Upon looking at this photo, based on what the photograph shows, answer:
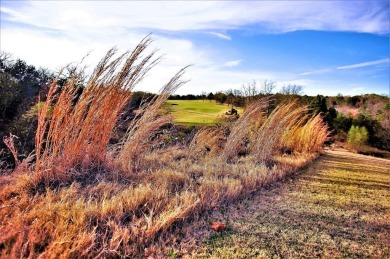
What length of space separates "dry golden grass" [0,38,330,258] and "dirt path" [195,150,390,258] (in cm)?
29

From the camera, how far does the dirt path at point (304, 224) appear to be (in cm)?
211

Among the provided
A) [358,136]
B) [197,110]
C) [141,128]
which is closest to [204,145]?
[141,128]

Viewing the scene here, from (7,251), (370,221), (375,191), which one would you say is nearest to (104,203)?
(7,251)

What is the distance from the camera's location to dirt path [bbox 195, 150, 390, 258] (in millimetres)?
2111

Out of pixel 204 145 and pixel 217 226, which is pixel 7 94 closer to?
pixel 204 145

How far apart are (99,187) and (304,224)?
5.78 feet

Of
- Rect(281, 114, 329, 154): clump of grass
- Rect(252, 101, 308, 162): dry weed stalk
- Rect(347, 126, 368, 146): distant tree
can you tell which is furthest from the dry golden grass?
Rect(347, 126, 368, 146): distant tree

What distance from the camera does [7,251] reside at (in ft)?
5.40

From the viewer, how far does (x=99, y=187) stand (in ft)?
9.00

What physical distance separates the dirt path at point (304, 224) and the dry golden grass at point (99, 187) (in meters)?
0.29

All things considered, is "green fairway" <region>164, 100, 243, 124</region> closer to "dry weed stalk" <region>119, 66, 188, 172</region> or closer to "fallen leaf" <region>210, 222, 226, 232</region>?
"dry weed stalk" <region>119, 66, 188, 172</region>

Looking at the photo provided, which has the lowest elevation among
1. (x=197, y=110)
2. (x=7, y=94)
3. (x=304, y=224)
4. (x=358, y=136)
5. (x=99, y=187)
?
(x=358, y=136)

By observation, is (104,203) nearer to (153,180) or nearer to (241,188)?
(153,180)

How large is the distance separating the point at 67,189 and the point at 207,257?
4.43 ft
